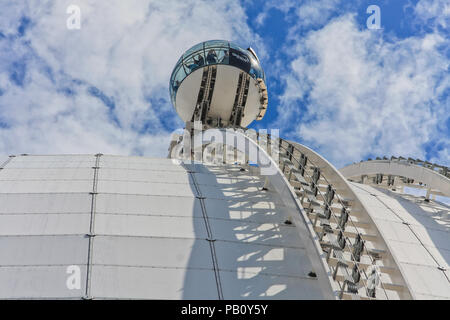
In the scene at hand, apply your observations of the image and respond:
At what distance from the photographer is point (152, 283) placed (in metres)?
10.5

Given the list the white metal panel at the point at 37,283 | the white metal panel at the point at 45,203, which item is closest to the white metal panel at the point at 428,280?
the white metal panel at the point at 37,283

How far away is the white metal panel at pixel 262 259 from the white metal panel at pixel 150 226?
0.95 meters

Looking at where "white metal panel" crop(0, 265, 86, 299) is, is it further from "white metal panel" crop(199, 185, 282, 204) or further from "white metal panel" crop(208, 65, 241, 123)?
"white metal panel" crop(208, 65, 241, 123)

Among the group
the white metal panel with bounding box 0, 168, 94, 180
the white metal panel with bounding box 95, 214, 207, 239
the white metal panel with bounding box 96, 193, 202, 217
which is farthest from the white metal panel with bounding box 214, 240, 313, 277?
the white metal panel with bounding box 0, 168, 94, 180

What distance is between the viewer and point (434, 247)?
15406 millimetres

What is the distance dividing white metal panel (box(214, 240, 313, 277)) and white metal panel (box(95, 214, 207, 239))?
3.12ft

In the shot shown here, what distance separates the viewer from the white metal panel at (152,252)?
11.2 metres

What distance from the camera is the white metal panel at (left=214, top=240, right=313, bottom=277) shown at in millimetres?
11422

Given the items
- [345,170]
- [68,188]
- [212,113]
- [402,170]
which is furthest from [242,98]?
[68,188]

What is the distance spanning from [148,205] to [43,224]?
3.13m

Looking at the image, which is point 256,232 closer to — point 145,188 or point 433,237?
point 145,188

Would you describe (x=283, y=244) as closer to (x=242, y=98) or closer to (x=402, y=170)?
(x=402, y=170)

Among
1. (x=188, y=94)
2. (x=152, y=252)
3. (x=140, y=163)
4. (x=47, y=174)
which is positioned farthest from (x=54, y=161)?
(x=188, y=94)
